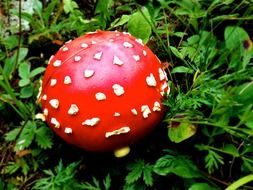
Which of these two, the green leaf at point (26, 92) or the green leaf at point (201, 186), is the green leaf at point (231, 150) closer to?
the green leaf at point (201, 186)

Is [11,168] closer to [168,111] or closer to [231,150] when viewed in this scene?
[168,111]

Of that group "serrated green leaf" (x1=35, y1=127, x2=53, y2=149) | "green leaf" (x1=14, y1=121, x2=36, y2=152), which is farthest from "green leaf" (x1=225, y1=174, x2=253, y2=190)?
"green leaf" (x1=14, y1=121, x2=36, y2=152)

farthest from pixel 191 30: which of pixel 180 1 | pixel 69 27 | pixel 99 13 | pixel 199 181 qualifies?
pixel 199 181

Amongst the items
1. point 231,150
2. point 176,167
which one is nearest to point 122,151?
point 176,167

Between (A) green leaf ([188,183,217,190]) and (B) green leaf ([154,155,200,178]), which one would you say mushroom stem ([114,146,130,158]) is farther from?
(A) green leaf ([188,183,217,190])

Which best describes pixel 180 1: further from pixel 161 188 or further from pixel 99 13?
pixel 161 188

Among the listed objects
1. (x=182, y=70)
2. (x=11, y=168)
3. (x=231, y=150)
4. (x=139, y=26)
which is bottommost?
(x=11, y=168)

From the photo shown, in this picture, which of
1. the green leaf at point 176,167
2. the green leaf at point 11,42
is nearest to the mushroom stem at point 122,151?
the green leaf at point 176,167
